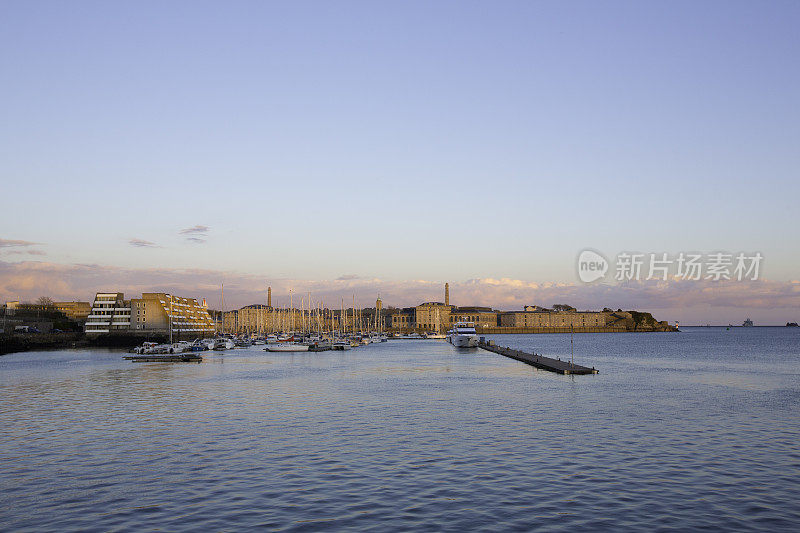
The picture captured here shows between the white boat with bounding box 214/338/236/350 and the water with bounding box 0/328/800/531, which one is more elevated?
the water with bounding box 0/328/800/531

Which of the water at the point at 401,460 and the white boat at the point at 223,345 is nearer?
the water at the point at 401,460

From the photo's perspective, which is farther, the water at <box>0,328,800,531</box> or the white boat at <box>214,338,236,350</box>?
the white boat at <box>214,338,236,350</box>

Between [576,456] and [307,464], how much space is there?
12.3 metres

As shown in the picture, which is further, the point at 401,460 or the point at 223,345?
the point at 223,345

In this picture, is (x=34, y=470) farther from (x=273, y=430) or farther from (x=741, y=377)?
(x=741, y=377)

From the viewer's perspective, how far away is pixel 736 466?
27234 millimetres

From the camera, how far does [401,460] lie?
28516mm

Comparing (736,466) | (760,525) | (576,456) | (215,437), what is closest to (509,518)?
(760,525)

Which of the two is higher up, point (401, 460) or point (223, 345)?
point (401, 460)

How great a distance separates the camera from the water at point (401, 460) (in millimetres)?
20578

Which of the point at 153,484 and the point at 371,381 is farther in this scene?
the point at 371,381

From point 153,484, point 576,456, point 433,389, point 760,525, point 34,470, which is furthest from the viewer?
point 433,389

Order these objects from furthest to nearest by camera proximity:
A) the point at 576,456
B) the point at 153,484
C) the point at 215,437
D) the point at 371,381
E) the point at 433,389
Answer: the point at 371,381
the point at 433,389
the point at 215,437
the point at 576,456
the point at 153,484

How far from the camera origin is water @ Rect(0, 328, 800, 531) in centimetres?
2058
